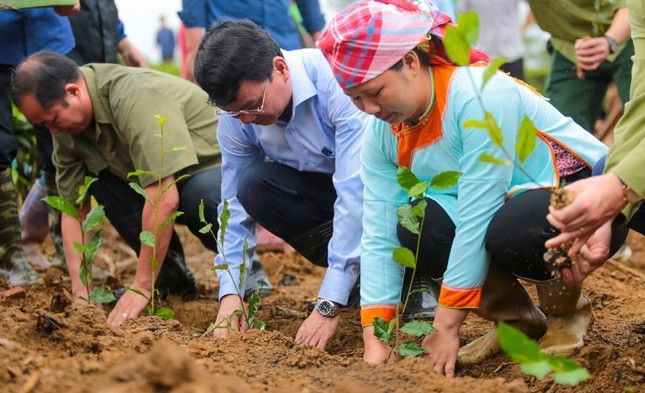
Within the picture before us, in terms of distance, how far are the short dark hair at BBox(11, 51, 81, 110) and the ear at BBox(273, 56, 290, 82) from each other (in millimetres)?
933

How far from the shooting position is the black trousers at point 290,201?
359 centimetres

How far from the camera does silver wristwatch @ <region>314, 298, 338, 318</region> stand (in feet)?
10.3

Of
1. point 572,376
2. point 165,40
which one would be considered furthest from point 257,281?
point 165,40

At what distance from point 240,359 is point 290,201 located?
1167 mm

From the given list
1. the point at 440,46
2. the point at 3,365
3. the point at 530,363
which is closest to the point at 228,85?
the point at 440,46

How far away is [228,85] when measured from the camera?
3.02 meters

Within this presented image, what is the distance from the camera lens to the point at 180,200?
156 inches

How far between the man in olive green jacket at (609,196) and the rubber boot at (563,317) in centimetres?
37

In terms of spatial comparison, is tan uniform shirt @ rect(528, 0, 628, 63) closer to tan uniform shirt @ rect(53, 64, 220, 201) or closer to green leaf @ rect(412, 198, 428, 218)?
tan uniform shirt @ rect(53, 64, 220, 201)

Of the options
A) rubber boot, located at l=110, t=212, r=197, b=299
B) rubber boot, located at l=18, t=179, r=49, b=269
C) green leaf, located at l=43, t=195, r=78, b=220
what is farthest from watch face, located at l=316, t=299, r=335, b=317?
rubber boot, located at l=18, t=179, r=49, b=269

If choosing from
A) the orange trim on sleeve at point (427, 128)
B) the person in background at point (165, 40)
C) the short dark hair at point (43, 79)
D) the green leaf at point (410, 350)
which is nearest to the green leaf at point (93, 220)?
the short dark hair at point (43, 79)

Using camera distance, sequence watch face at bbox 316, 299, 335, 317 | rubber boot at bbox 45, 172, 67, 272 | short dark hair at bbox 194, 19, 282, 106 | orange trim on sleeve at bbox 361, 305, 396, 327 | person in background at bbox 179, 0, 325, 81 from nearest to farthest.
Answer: orange trim on sleeve at bbox 361, 305, 396, 327, short dark hair at bbox 194, 19, 282, 106, watch face at bbox 316, 299, 335, 317, rubber boot at bbox 45, 172, 67, 272, person in background at bbox 179, 0, 325, 81

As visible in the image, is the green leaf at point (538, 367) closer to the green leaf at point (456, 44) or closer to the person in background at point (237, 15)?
the green leaf at point (456, 44)

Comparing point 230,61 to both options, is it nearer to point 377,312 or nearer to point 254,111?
point 254,111
